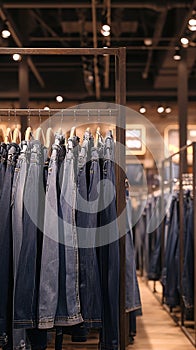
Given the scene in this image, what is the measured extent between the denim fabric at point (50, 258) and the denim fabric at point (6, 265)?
204mm

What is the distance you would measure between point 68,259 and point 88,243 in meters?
0.14

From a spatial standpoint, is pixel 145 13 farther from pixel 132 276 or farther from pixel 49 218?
pixel 49 218

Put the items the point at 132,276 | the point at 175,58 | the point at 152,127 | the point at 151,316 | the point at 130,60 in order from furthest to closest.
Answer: the point at 152,127 → the point at 130,60 → the point at 175,58 → the point at 151,316 → the point at 132,276

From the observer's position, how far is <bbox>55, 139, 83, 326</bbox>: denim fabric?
3559mm

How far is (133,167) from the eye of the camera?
13.1 metres

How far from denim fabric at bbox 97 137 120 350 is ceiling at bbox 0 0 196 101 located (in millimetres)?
3661

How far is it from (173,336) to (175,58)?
4.08 metres

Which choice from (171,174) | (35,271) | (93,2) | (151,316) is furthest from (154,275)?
(35,271)

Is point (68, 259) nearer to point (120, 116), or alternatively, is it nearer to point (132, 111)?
point (120, 116)

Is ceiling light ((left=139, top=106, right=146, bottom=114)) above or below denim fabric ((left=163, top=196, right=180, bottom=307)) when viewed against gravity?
above

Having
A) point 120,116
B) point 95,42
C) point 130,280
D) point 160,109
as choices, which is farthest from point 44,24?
point 120,116

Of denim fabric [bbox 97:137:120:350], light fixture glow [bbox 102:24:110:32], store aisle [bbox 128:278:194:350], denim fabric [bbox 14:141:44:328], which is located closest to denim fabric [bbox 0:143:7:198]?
denim fabric [bbox 14:141:44:328]

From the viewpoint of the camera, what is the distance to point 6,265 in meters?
3.62

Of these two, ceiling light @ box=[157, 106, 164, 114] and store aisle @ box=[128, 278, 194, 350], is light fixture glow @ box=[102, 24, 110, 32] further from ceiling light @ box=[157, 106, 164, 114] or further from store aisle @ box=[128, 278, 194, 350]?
ceiling light @ box=[157, 106, 164, 114]
